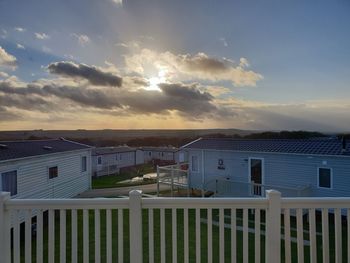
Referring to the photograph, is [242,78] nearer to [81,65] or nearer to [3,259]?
[81,65]

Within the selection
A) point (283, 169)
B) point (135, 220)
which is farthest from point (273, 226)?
point (283, 169)

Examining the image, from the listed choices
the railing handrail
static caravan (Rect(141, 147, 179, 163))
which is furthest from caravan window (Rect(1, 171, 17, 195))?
static caravan (Rect(141, 147, 179, 163))

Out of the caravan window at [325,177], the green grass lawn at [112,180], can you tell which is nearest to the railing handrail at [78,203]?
the caravan window at [325,177]

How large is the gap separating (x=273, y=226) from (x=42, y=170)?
31.6ft

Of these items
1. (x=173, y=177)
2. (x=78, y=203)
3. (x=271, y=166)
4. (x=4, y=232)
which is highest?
(x=78, y=203)

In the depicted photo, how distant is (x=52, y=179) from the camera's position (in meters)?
10.4

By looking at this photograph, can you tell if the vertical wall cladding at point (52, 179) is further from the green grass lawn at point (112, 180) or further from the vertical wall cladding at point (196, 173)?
the vertical wall cladding at point (196, 173)

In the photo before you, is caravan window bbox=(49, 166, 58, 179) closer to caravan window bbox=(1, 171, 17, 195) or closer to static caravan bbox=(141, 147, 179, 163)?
caravan window bbox=(1, 171, 17, 195)

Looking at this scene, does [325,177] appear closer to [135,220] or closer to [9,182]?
[135,220]

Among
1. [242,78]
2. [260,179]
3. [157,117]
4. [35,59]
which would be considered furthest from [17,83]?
[260,179]

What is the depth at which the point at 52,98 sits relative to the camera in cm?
1119

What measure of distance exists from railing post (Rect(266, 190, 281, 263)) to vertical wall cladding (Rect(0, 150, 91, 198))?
771 centimetres

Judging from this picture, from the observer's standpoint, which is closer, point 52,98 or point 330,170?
point 330,170

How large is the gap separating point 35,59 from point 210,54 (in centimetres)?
459
